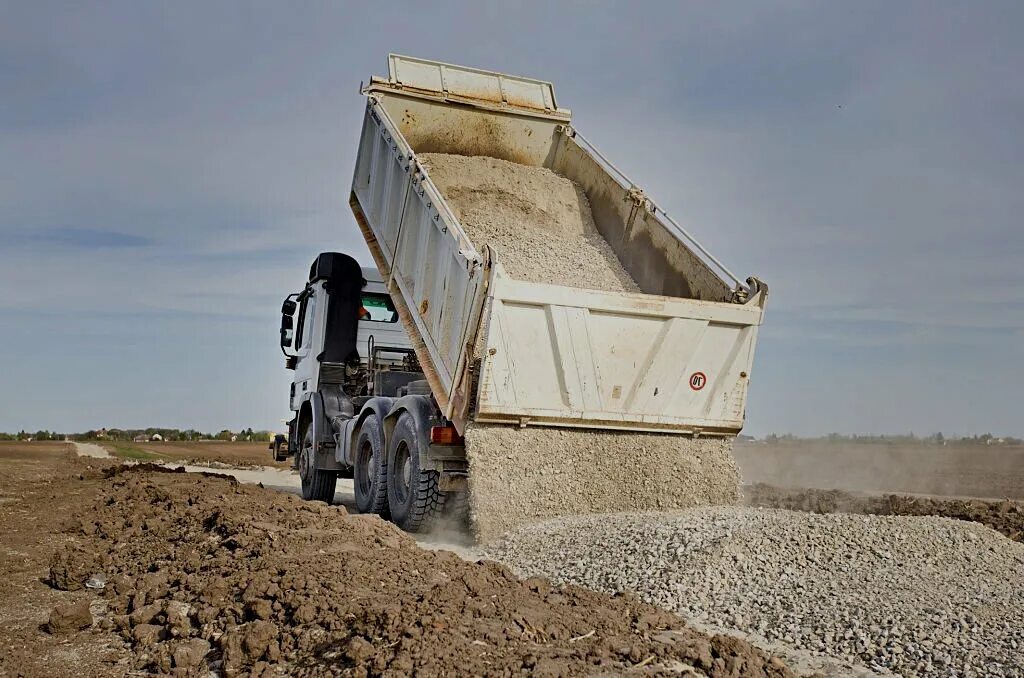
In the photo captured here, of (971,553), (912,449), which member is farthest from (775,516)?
(912,449)

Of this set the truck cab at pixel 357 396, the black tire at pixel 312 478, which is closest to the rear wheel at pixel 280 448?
the truck cab at pixel 357 396

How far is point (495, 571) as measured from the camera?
5.61 meters

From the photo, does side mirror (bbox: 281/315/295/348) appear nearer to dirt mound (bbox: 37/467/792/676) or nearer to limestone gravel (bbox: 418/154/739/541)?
limestone gravel (bbox: 418/154/739/541)

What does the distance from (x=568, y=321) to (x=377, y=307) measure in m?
4.37

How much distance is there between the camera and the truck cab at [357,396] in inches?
337

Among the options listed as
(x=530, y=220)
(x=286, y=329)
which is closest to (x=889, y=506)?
(x=530, y=220)

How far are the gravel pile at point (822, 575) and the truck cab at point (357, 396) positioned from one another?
5.54 feet

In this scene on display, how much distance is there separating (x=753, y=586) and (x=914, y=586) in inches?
36.5

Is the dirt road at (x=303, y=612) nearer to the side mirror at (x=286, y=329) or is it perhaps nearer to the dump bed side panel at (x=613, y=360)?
the dump bed side panel at (x=613, y=360)

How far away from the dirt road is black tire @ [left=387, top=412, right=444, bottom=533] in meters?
0.98

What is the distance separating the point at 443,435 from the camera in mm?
7828

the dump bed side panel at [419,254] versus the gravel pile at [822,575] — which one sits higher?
the dump bed side panel at [419,254]

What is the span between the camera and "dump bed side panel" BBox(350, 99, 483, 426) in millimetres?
7555

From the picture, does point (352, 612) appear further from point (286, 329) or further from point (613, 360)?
point (286, 329)
